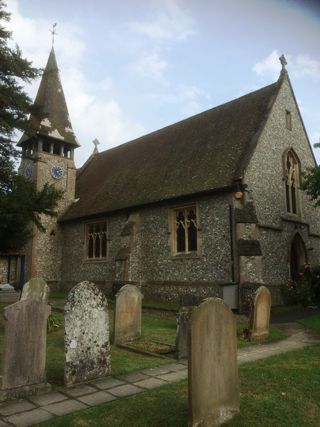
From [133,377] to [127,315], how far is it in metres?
2.90

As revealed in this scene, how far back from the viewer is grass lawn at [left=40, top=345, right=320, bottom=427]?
13.6ft

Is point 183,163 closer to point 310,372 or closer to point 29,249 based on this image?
point 29,249

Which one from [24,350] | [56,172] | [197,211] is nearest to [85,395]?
[24,350]

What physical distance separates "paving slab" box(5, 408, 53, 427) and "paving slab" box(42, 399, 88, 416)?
0.31ft

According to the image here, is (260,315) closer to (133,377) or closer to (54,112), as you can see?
(133,377)

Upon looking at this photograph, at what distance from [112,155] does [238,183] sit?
13267mm

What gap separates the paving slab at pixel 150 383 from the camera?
18.0 feet

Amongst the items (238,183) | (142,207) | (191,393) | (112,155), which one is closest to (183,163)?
(142,207)

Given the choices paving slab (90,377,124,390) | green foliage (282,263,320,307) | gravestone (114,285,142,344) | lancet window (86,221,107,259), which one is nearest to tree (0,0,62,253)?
gravestone (114,285,142,344)

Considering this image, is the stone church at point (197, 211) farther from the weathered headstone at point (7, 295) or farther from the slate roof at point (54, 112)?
the weathered headstone at point (7, 295)

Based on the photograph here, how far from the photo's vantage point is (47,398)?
512cm

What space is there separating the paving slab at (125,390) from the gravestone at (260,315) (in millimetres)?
4519

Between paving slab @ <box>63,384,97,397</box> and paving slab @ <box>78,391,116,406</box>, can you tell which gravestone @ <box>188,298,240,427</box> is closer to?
paving slab @ <box>78,391,116,406</box>

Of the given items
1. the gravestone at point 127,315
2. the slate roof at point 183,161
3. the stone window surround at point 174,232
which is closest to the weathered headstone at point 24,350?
the gravestone at point 127,315
